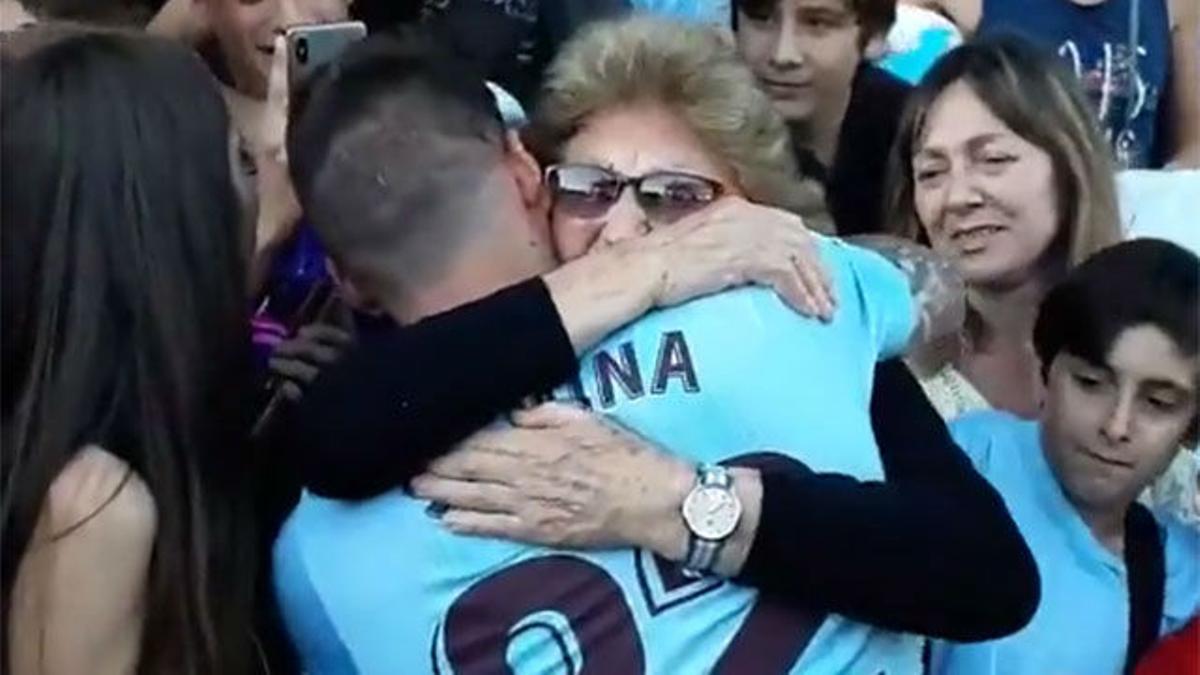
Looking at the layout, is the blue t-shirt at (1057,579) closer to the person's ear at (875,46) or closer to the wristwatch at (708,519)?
the wristwatch at (708,519)

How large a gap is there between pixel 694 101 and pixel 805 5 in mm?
793

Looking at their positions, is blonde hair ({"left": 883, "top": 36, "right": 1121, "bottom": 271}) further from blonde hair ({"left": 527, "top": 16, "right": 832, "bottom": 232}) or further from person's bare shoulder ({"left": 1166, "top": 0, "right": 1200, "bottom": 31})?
person's bare shoulder ({"left": 1166, "top": 0, "right": 1200, "bottom": 31})

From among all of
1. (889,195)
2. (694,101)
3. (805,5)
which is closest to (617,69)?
(694,101)

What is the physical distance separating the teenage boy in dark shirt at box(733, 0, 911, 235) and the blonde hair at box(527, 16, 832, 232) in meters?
0.65

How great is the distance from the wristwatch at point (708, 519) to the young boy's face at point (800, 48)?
1.04 metres

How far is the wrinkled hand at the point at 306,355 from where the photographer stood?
1.46m

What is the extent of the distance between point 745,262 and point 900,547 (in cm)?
19

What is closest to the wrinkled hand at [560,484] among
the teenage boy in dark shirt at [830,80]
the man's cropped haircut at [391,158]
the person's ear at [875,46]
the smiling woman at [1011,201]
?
the man's cropped haircut at [391,158]


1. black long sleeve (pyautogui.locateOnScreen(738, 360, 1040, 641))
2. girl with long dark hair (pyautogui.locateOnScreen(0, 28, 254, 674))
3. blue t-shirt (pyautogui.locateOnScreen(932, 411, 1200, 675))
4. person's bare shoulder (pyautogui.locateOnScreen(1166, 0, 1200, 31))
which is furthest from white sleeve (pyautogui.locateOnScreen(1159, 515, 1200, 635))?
person's bare shoulder (pyautogui.locateOnScreen(1166, 0, 1200, 31))

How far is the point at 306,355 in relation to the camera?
1.49 meters

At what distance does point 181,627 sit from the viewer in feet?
4.34

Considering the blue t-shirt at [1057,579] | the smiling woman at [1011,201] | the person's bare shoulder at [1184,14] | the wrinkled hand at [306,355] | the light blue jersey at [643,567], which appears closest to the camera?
the light blue jersey at [643,567]

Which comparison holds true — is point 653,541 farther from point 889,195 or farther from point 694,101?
point 889,195

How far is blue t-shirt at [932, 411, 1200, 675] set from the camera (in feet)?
5.28
